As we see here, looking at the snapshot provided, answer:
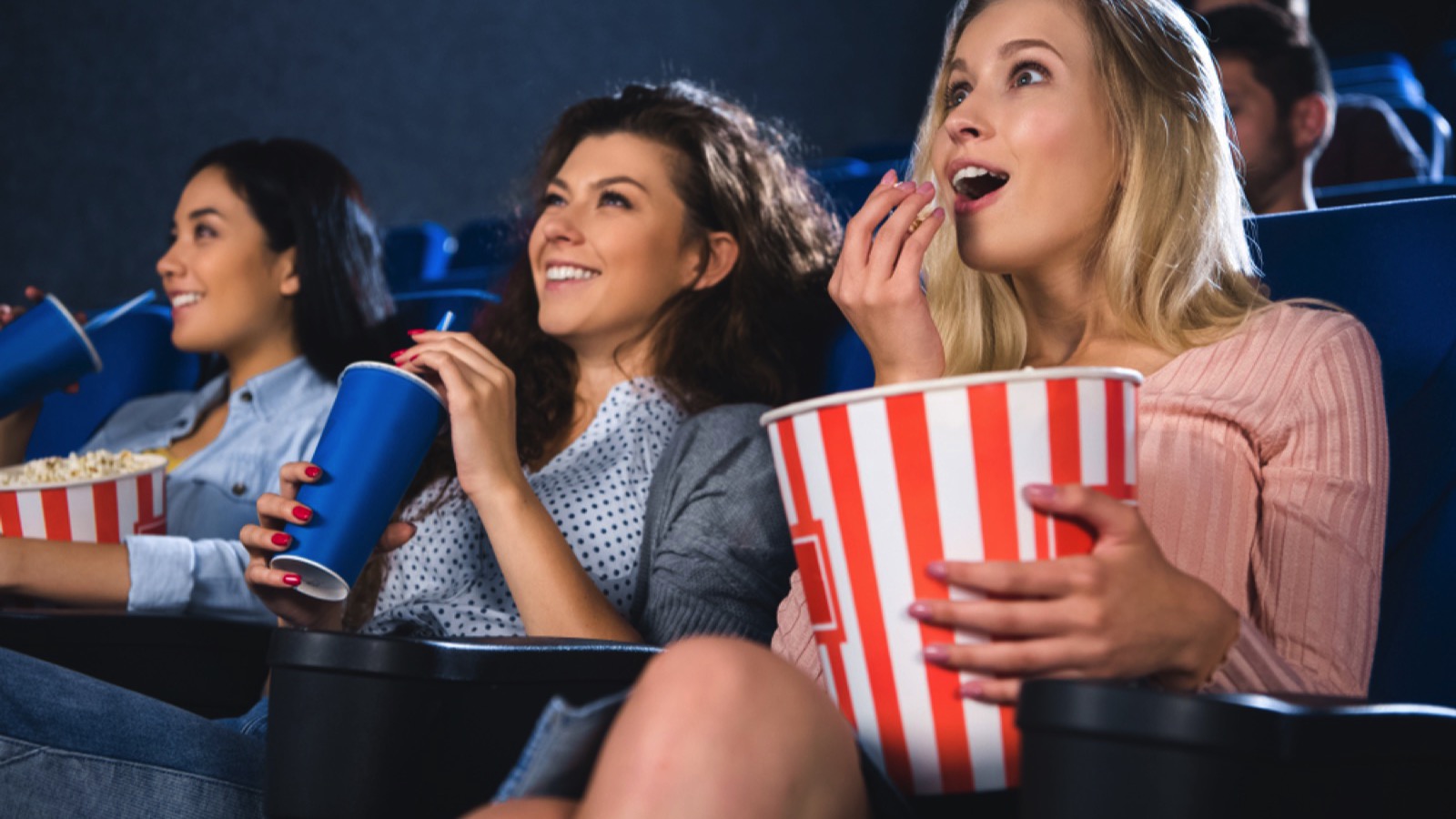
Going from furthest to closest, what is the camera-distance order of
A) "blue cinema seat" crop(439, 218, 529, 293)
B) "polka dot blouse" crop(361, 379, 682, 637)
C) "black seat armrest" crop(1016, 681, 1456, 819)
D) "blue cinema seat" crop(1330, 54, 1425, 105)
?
"blue cinema seat" crop(1330, 54, 1425, 105)
"blue cinema seat" crop(439, 218, 529, 293)
"polka dot blouse" crop(361, 379, 682, 637)
"black seat armrest" crop(1016, 681, 1456, 819)

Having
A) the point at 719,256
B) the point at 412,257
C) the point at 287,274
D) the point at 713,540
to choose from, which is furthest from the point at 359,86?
the point at 713,540

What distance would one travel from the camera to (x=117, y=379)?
7.85 feet

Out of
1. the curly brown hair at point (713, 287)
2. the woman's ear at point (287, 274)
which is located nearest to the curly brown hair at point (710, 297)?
the curly brown hair at point (713, 287)

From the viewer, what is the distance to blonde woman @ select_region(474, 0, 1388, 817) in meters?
0.71

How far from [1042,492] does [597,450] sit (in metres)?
0.91

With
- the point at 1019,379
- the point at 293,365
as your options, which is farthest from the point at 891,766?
the point at 293,365

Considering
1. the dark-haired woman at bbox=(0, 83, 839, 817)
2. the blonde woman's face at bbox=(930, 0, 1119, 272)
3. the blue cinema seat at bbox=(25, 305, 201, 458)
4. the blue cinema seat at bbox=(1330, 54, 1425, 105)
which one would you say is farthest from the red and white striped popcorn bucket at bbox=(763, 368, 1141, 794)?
the blue cinema seat at bbox=(1330, 54, 1425, 105)

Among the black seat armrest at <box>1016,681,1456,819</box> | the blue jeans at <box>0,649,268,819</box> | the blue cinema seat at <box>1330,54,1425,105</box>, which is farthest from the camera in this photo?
the blue cinema seat at <box>1330,54,1425,105</box>

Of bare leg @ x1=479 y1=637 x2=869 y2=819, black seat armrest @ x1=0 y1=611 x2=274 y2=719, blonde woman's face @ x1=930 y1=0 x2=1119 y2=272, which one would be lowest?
black seat armrest @ x1=0 y1=611 x2=274 y2=719

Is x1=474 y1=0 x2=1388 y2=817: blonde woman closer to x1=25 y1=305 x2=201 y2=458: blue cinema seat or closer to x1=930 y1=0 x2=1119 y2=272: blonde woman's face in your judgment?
x1=930 y1=0 x2=1119 y2=272: blonde woman's face

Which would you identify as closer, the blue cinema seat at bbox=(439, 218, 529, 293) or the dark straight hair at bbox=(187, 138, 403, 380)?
the blue cinema seat at bbox=(439, 218, 529, 293)

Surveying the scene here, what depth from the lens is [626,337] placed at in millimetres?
1657

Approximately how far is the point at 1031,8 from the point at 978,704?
2.34 ft

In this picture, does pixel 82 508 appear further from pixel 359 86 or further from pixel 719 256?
pixel 359 86
